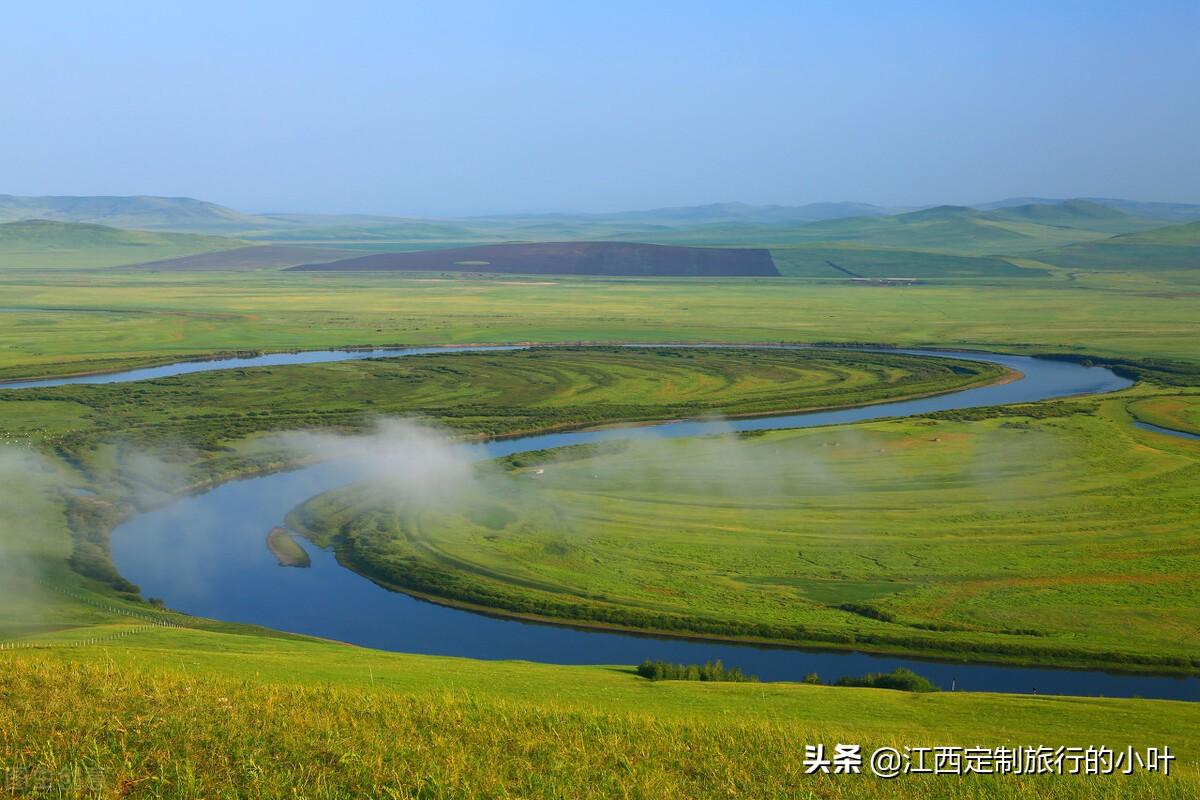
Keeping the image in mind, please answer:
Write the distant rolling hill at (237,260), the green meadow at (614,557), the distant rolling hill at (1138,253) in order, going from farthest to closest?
the distant rolling hill at (237,260) → the distant rolling hill at (1138,253) → the green meadow at (614,557)

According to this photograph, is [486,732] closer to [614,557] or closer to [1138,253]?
[614,557]

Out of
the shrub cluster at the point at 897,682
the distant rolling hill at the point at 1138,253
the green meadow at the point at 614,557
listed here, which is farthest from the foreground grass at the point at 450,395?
the distant rolling hill at the point at 1138,253

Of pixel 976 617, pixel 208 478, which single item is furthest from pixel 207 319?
pixel 976 617

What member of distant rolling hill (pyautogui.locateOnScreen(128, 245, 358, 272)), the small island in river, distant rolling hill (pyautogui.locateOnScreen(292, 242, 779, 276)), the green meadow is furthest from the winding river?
distant rolling hill (pyautogui.locateOnScreen(128, 245, 358, 272))

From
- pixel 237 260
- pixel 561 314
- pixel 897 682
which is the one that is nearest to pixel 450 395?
pixel 897 682

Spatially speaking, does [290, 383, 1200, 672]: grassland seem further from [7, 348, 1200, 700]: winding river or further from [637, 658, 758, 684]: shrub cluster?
[637, 658, 758, 684]: shrub cluster

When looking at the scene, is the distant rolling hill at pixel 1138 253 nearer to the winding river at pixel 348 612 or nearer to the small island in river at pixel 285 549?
the winding river at pixel 348 612

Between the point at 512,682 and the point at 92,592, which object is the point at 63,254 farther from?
the point at 512,682
